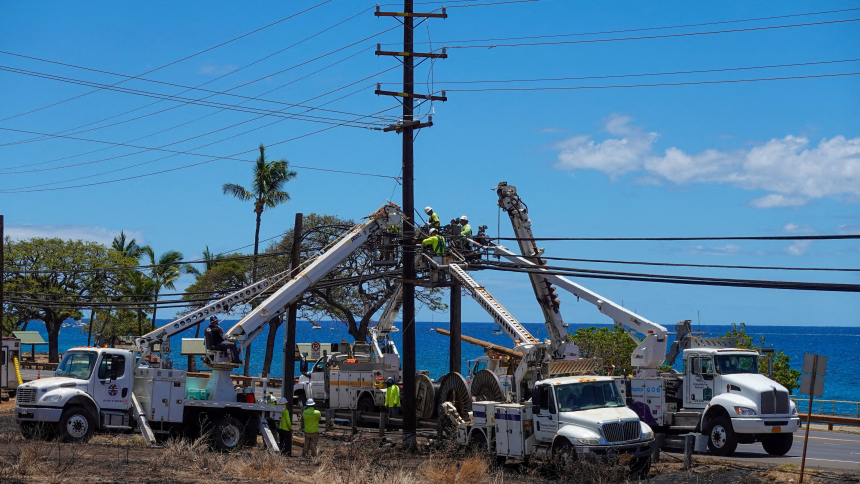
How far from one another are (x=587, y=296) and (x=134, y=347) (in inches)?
516

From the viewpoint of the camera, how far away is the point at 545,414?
19.5 m

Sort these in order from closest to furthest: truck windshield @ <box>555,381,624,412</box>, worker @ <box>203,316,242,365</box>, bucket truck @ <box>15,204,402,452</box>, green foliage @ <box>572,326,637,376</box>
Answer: truck windshield @ <box>555,381,624,412</box> < bucket truck @ <box>15,204,402,452</box> < worker @ <box>203,316,242,365</box> < green foliage @ <box>572,326,637,376</box>

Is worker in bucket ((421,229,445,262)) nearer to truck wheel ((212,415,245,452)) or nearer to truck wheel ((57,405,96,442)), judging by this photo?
truck wheel ((212,415,245,452))

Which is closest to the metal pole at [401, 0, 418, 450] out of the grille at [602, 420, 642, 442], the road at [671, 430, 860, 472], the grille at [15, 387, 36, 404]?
the road at [671, 430, 860, 472]

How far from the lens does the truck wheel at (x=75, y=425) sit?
20734 millimetres

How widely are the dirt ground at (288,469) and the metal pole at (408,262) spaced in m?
2.95

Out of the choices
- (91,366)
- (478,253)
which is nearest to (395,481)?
(91,366)

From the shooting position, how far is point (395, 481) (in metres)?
15.6

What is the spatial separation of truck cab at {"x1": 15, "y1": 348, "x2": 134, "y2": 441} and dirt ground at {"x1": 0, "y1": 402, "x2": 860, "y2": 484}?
533mm

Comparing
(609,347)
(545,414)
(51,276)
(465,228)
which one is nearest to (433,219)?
(465,228)

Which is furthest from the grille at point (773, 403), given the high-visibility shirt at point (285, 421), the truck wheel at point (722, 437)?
the high-visibility shirt at point (285, 421)

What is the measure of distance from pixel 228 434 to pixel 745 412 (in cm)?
1325

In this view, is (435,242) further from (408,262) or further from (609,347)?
(609,347)

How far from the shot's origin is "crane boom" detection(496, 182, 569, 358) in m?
25.6
